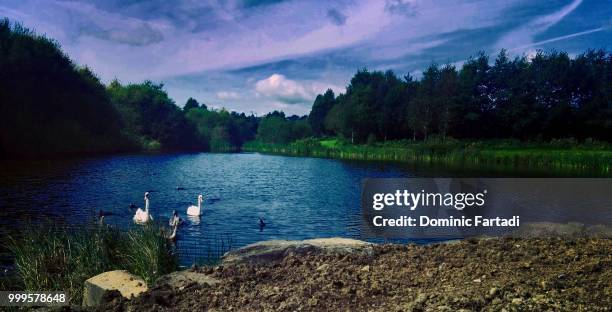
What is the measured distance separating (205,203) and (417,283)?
16.5 m

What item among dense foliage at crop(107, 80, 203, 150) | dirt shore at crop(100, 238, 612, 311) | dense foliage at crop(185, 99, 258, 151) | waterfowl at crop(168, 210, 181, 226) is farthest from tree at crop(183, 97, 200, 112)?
dirt shore at crop(100, 238, 612, 311)

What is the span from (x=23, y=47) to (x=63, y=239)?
4757 centimetres

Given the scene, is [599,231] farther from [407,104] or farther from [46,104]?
[407,104]

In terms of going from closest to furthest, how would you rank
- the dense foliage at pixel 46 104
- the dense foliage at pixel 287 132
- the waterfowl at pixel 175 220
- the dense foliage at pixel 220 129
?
the waterfowl at pixel 175 220 → the dense foliage at pixel 46 104 → the dense foliage at pixel 287 132 → the dense foliage at pixel 220 129

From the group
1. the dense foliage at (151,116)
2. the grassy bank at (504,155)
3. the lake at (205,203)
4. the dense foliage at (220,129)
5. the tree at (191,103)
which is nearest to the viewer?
the lake at (205,203)

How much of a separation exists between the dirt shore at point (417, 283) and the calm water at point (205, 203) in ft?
16.9

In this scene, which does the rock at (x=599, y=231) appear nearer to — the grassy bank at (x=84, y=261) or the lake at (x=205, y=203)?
the lake at (x=205, y=203)

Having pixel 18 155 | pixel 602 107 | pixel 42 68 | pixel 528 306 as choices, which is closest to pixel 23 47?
pixel 42 68

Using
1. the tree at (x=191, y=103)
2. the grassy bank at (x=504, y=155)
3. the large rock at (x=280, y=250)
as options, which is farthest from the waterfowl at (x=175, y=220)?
the tree at (x=191, y=103)

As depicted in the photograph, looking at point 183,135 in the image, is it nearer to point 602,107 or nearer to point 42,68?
point 42,68

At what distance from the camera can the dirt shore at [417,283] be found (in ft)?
14.5

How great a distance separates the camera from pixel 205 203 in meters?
20.6

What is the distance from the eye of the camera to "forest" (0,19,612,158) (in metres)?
47.1

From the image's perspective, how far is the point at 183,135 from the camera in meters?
93.3
